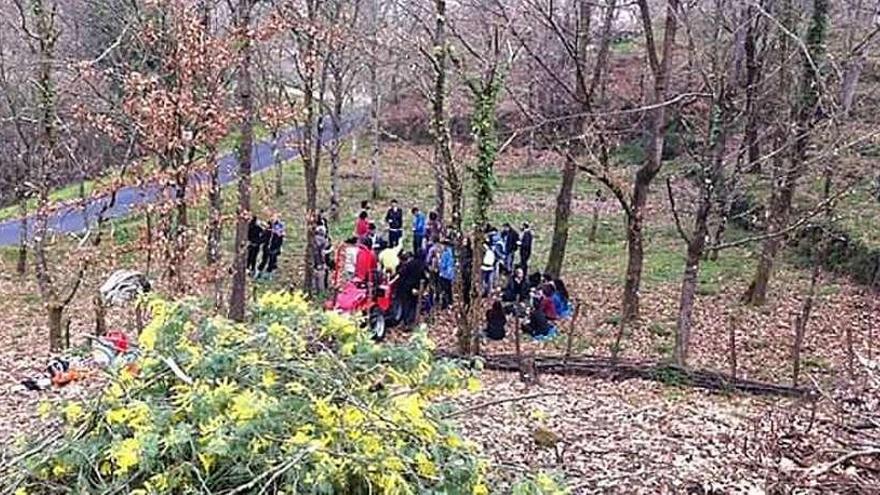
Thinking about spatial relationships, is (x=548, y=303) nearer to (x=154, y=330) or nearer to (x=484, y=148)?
(x=484, y=148)

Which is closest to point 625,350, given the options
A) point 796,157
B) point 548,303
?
point 548,303

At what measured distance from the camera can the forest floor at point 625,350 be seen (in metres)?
7.17

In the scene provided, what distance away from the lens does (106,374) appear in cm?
428

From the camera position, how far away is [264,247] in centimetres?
1916

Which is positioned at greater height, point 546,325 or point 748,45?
point 748,45

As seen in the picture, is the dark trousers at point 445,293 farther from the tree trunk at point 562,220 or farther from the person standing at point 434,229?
the tree trunk at point 562,220

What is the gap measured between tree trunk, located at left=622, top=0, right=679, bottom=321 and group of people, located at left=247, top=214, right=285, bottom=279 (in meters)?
7.09

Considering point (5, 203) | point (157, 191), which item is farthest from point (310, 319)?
point (5, 203)

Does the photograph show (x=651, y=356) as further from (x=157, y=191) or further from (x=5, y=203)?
(x=5, y=203)

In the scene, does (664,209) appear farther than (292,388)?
Yes

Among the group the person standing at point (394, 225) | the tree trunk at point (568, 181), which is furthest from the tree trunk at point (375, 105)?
the tree trunk at point (568, 181)

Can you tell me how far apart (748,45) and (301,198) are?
17801mm

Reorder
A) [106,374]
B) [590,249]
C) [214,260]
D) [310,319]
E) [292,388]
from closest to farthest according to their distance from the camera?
[292,388] → [106,374] → [310,319] → [214,260] → [590,249]

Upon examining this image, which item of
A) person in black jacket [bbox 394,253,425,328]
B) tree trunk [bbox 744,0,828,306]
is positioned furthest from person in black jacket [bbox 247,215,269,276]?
tree trunk [bbox 744,0,828,306]
